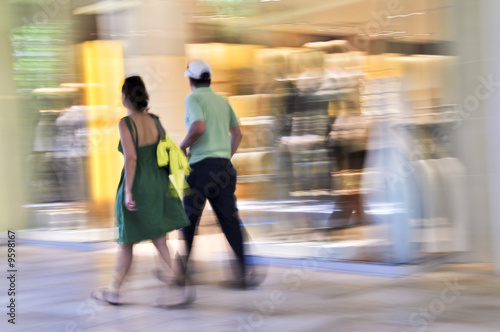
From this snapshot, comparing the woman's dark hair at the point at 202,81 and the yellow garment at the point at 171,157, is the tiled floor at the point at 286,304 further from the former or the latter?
the woman's dark hair at the point at 202,81

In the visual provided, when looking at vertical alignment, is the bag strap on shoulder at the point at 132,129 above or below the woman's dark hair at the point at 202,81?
below

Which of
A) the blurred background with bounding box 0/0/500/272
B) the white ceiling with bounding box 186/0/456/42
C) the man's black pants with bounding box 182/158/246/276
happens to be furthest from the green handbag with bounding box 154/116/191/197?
the white ceiling with bounding box 186/0/456/42

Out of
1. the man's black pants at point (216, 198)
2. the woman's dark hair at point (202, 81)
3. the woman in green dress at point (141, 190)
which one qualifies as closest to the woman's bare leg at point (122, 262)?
the woman in green dress at point (141, 190)

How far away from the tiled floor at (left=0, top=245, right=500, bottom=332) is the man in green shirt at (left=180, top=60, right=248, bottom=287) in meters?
0.48

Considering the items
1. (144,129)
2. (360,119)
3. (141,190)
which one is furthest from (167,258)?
(360,119)

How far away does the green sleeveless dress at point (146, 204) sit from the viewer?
5.25 m

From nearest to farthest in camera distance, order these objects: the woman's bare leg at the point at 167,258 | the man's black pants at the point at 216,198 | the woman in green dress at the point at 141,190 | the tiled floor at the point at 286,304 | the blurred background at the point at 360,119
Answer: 1. the tiled floor at the point at 286,304
2. the woman in green dress at the point at 141,190
3. the woman's bare leg at the point at 167,258
4. the man's black pants at the point at 216,198
5. the blurred background at the point at 360,119

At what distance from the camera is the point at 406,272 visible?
6.18m

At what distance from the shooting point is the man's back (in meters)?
5.77

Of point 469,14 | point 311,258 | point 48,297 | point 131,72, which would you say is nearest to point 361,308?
point 311,258

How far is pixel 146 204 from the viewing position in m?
5.25

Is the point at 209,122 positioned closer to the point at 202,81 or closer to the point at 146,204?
the point at 202,81

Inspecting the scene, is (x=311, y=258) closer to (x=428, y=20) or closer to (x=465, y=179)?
(x=465, y=179)

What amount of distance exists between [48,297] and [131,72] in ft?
12.9
